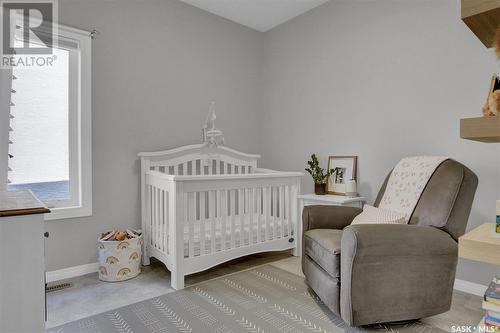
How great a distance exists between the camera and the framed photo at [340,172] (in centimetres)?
303

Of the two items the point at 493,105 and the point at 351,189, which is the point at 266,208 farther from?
the point at 493,105

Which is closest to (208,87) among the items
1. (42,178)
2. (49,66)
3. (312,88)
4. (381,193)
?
(312,88)

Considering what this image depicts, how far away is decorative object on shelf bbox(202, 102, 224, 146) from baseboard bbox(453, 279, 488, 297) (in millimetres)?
2376

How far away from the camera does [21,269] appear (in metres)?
1.10

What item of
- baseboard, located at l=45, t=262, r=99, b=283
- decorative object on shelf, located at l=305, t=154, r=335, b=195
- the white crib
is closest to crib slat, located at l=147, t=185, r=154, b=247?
the white crib

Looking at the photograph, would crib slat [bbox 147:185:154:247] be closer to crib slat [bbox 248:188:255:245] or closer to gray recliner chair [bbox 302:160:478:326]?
crib slat [bbox 248:188:255:245]

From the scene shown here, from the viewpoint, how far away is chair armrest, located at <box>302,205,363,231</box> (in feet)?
7.56

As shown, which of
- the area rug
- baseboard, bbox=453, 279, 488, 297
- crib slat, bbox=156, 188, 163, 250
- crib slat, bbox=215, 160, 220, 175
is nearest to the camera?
the area rug

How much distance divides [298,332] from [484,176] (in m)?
1.70

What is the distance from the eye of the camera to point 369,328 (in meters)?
1.77

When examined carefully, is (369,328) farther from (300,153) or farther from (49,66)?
(49,66)

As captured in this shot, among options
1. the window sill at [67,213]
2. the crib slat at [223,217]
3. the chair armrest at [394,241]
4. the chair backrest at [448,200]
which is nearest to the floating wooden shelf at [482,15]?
the chair armrest at [394,241]

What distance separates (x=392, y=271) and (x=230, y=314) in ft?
3.22

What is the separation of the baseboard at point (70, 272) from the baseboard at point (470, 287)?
2872mm
